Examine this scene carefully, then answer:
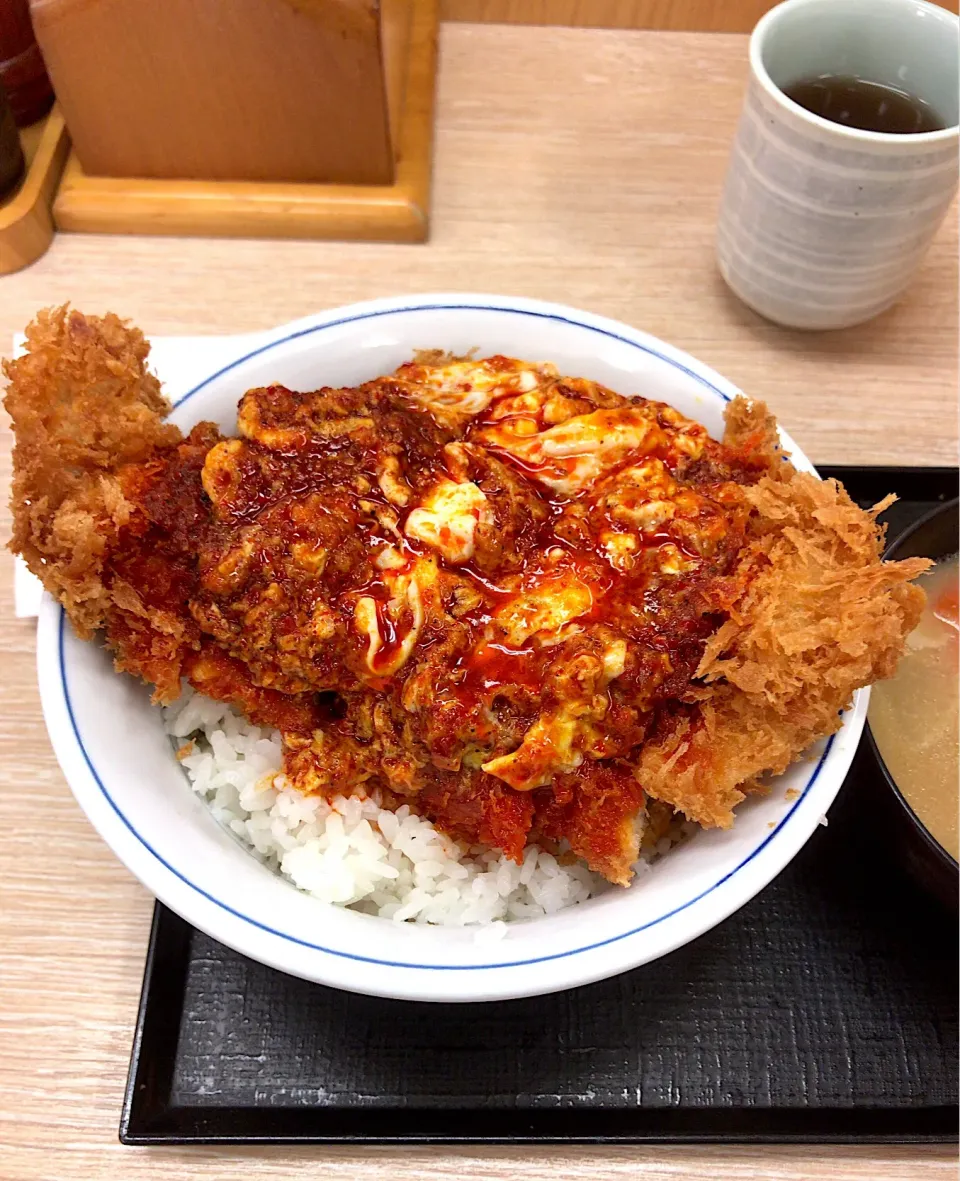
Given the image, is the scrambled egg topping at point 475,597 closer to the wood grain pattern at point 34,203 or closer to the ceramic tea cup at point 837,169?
the ceramic tea cup at point 837,169

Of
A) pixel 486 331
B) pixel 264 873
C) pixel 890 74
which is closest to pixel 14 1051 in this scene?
pixel 264 873

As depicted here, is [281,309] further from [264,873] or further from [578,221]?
[264,873]

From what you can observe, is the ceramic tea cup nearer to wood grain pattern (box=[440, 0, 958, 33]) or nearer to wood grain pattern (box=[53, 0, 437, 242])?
wood grain pattern (box=[53, 0, 437, 242])

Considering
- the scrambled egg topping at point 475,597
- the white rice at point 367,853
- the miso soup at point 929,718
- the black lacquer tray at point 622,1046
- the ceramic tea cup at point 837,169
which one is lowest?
the black lacquer tray at point 622,1046

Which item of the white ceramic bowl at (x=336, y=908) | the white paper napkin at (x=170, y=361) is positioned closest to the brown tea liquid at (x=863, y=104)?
the white ceramic bowl at (x=336, y=908)

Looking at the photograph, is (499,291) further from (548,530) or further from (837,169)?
(548,530)
